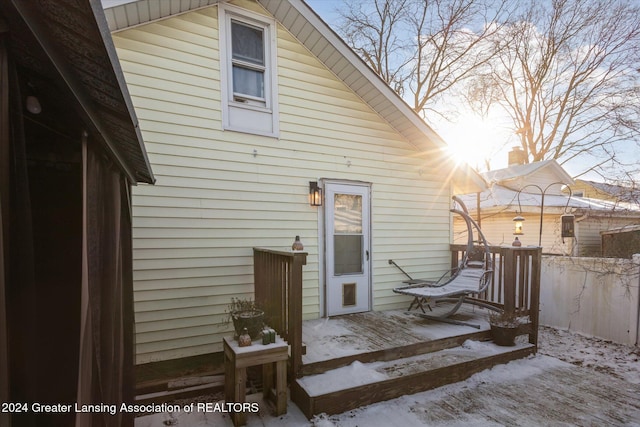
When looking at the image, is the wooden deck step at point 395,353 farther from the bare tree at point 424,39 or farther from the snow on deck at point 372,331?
the bare tree at point 424,39

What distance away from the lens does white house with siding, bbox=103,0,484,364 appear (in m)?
3.77

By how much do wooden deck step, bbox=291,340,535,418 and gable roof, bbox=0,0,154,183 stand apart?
2709 mm

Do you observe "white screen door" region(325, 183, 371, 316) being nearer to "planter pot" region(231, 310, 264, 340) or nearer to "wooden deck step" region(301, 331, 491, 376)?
"wooden deck step" region(301, 331, 491, 376)

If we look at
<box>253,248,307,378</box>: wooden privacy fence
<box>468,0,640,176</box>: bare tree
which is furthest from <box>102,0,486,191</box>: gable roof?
<box>468,0,640,176</box>: bare tree

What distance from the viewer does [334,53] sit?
4.65 meters

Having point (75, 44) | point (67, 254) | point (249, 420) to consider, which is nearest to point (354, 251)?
point (249, 420)

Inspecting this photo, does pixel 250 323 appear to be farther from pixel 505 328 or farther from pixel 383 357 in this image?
pixel 505 328

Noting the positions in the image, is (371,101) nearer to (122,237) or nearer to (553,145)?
(122,237)

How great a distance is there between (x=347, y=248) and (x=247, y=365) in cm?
261

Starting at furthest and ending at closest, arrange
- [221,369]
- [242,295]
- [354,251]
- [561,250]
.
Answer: [561,250]
[354,251]
[242,295]
[221,369]

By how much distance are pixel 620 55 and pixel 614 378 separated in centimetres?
1399

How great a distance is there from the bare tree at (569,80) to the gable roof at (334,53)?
9.01 m

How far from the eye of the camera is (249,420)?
9.46ft

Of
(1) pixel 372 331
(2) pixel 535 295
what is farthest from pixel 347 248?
(2) pixel 535 295
